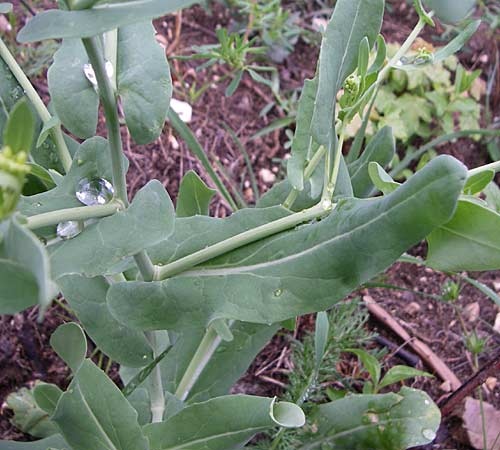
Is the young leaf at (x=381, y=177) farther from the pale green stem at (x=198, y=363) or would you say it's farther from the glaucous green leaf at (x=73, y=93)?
the pale green stem at (x=198, y=363)

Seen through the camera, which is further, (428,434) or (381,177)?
(428,434)

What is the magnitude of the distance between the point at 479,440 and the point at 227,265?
32.7 inches

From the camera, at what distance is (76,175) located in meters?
0.75

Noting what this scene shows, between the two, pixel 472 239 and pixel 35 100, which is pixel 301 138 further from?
pixel 35 100

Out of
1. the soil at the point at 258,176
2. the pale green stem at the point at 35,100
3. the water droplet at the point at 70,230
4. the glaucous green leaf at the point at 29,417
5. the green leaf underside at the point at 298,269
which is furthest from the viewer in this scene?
the soil at the point at 258,176

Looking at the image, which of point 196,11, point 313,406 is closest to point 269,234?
point 313,406

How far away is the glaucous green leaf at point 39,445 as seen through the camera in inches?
34.4

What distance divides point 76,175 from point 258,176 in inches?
37.3

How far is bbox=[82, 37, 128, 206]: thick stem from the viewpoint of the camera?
1.80 ft

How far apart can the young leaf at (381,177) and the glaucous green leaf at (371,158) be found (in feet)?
0.72

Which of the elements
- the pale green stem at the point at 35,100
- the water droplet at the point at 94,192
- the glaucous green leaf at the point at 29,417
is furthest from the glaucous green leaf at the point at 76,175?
the glaucous green leaf at the point at 29,417

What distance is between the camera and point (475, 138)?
5.49 ft

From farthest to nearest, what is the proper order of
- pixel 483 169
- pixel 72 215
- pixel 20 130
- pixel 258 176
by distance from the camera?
1. pixel 258 176
2. pixel 483 169
3. pixel 72 215
4. pixel 20 130

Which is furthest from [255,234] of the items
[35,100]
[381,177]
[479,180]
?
[35,100]
